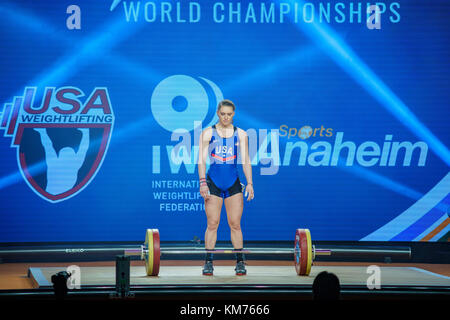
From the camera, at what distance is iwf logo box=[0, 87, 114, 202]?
257 inches

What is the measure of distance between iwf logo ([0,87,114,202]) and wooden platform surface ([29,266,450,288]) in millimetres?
1287

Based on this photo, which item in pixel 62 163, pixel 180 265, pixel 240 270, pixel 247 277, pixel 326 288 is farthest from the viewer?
pixel 62 163

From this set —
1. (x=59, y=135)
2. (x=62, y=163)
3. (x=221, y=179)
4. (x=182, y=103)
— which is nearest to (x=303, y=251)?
(x=221, y=179)

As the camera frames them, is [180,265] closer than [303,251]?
No

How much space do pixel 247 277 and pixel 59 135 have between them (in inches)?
110

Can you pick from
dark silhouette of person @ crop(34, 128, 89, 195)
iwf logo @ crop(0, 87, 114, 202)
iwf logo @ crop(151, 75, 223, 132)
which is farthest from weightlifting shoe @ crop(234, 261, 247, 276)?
dark silhouette of person @ crop(34, 128, 89, 195)

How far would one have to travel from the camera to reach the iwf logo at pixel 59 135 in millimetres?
6520

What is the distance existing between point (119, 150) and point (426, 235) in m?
3.48

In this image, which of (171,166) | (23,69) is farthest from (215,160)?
(23,69)

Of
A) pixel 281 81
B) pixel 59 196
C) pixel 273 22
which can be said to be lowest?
pixel 59 196

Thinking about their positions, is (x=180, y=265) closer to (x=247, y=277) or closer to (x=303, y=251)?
(x=247, y=277)

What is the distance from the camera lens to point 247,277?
496cm

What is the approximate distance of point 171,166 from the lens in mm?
6605

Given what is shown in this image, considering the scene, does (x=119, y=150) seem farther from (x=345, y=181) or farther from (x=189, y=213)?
(x=345, y=181)
